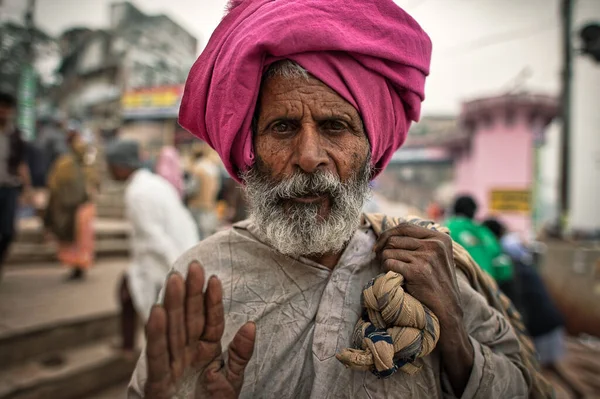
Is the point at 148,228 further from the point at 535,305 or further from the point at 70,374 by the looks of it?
the point at 535,305

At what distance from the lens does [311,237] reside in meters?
1.24

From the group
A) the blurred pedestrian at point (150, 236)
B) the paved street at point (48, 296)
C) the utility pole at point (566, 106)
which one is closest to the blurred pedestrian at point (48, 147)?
the paved street at point (48, 296)

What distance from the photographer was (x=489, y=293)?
1.43 metres

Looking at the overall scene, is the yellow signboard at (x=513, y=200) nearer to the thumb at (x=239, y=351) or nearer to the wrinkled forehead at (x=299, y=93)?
the wrinkled forehead at (x=299, y=93)

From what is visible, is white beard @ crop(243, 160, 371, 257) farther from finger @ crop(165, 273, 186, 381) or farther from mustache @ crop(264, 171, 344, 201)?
finger @ crop(165, 273, 186, 381)

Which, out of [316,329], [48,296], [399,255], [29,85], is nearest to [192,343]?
[316,329]

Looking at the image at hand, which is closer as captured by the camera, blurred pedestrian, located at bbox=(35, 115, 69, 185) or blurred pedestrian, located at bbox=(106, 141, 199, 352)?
blurred pedestrian, located at bbox=(106, 141, 199, 352)

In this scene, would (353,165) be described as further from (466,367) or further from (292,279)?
(466,367)

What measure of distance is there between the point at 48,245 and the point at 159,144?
516 inches

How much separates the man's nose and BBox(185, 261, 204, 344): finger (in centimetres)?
→ 45

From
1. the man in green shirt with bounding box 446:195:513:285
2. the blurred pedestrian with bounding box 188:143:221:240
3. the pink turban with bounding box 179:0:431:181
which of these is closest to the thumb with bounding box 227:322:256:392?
the pink turban with bounding box 179:0:431:181

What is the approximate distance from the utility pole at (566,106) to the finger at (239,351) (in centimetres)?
866

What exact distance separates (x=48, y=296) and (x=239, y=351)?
454cm

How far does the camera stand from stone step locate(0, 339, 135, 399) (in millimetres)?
3061
